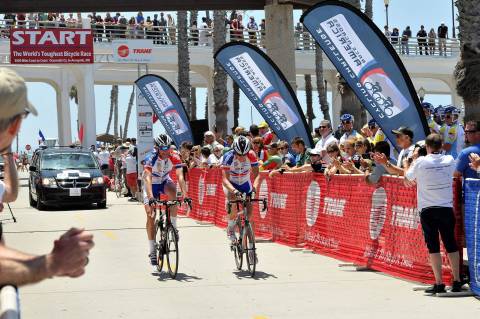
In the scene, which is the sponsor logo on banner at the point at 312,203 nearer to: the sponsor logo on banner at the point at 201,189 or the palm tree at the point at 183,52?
the sponsor logo on banner at the point at 201,189

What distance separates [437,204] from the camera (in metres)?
10.1

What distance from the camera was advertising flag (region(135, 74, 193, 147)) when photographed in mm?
29500

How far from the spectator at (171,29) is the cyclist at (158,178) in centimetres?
3416

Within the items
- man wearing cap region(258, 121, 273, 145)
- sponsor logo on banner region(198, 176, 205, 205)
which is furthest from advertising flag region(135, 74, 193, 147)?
man wearing cap region(258, 121, 273, 145)

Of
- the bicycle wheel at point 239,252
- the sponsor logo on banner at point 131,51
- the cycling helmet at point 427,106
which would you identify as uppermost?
the sponsor logo on banner at point 131,51

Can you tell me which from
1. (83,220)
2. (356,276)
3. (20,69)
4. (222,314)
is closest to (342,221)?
(356,276)

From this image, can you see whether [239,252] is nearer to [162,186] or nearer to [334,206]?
[162,186]

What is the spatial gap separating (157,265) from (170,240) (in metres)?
0.44

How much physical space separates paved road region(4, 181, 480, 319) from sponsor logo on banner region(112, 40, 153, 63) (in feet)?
94.2

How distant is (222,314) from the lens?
914 cm

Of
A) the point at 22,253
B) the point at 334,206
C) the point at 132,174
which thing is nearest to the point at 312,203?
the point at 334,206

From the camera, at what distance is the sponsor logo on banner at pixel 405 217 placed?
36.4ft

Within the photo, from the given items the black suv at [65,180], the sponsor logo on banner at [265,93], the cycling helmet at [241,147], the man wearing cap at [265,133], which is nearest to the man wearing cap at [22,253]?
the cycling helmet at [241,147]

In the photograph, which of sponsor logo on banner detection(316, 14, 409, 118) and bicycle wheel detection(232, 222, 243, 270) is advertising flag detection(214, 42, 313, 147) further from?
bicycle wheel detection(232, 222, 243, 270)
